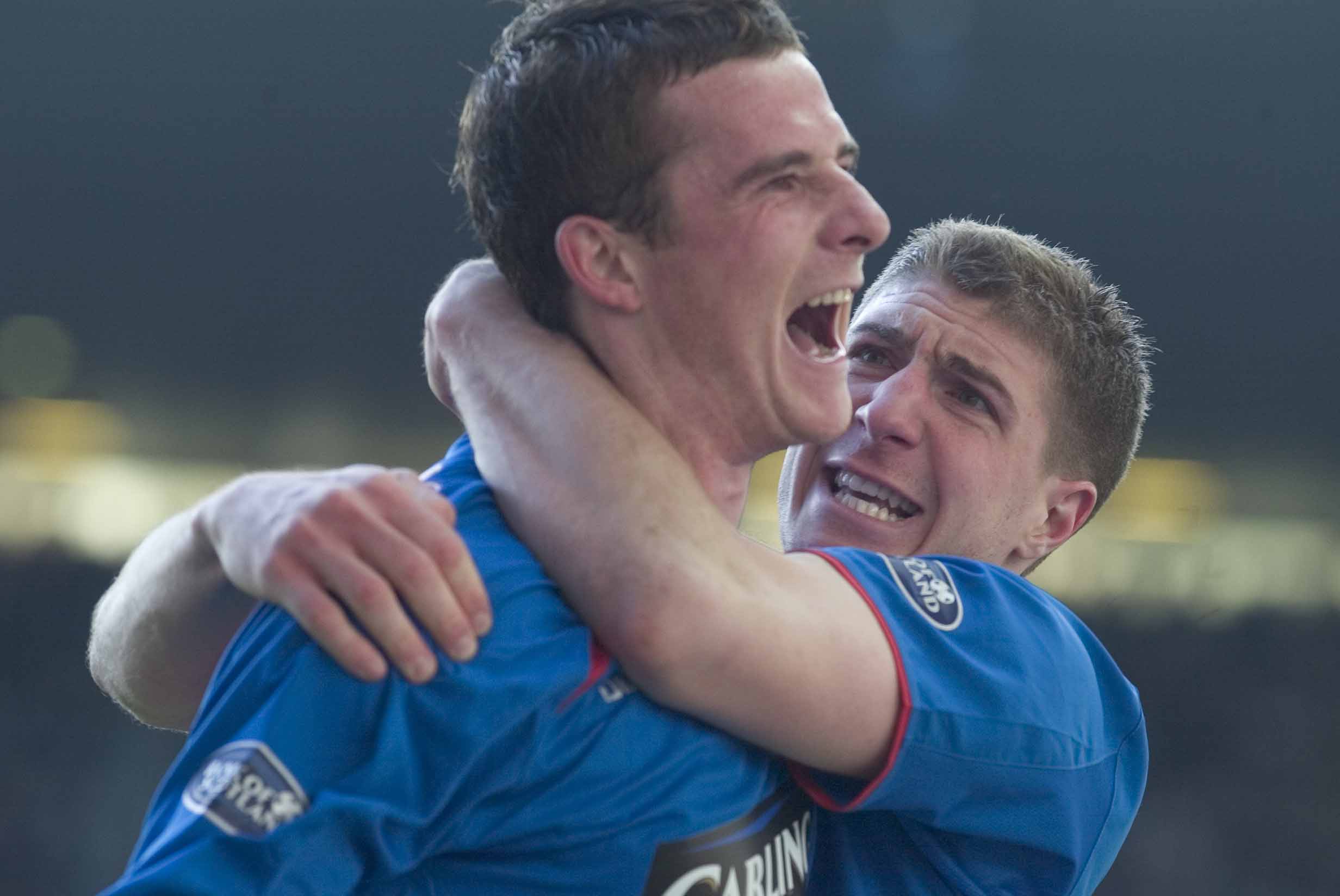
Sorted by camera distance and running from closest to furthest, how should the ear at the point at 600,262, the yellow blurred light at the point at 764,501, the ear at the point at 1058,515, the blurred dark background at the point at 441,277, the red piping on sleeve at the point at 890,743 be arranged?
1. the red piping on sleeve at the point at 890,743
2. the ear at the point at 600,262
3. the ear at the point at 1058,515
4. the blurred dark background at the point at 441,277
5. the yellow blurred light at the point at 764,501

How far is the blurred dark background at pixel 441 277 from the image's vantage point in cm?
641

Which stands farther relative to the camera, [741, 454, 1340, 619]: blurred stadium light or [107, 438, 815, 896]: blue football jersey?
[741, 454, 1340, 619]: blurred stadium light

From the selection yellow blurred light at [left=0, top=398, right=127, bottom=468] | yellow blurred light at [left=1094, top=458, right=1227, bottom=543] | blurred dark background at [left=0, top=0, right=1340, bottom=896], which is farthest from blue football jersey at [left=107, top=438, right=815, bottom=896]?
yellow blurred light at [left=0, top=398, right=127, bottom=468]

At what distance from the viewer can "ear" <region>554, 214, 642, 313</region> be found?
1405 mm

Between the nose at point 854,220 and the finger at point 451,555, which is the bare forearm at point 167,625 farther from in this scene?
the nose at point 854,220

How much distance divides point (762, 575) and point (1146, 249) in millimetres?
6101

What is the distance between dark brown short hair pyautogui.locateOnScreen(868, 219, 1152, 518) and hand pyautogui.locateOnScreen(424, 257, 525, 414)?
30.1 inches

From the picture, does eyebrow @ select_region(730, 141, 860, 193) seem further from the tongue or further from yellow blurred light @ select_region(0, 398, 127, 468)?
yellow blurred light @ select_region(0, 398, 127, 468)

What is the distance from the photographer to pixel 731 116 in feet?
4.60

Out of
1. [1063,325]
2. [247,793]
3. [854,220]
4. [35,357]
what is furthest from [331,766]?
[35,357]

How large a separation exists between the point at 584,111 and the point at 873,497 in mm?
772

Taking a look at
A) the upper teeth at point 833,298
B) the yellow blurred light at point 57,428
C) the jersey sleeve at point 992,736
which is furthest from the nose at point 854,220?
the yellow blurred light at point 57,428

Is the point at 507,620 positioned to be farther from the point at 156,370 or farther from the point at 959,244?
the point at 156,370

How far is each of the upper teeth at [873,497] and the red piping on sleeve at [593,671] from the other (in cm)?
77
